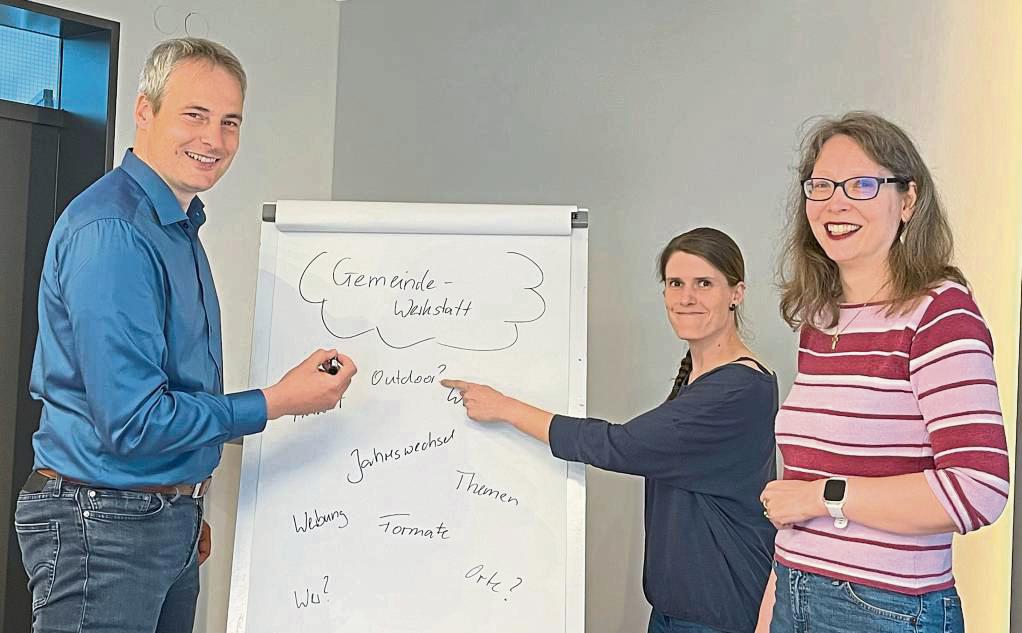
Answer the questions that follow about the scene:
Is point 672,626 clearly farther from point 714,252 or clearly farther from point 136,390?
point 136,390

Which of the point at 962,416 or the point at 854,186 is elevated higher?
the point at 854,186

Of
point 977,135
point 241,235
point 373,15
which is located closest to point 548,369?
point 977,135

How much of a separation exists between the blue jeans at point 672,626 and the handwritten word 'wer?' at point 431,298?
0.64 metres

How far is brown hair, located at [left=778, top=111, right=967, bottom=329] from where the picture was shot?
1.52 meters

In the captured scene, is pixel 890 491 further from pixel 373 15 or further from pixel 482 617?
pixel 373 15

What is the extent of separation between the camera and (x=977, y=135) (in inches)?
97.9

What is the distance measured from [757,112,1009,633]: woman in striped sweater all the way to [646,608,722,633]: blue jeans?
1.24 feet

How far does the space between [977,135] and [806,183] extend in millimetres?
1078

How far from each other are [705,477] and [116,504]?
1093mm

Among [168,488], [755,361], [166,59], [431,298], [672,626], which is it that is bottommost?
[672,626]

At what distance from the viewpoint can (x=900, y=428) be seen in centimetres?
148

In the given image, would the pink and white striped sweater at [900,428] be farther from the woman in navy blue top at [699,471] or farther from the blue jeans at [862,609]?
the woman in navy blue top at [699,471]

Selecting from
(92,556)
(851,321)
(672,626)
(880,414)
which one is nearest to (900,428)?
(880,414)

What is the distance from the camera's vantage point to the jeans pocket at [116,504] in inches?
70.3
